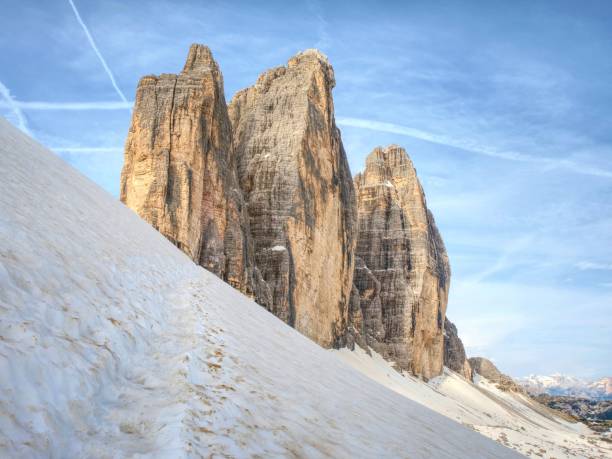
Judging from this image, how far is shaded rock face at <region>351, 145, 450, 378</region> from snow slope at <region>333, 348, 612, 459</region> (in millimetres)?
4471

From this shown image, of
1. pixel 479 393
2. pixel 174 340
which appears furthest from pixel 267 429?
pixel 479 393

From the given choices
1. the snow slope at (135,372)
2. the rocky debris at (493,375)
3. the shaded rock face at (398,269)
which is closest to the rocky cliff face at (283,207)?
the shaded rock face at (398,269)

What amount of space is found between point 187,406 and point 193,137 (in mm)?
26853

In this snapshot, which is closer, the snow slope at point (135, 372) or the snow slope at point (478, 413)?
the snow slope at point (135, 372)

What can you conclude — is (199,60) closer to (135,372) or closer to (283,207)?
(283,207)

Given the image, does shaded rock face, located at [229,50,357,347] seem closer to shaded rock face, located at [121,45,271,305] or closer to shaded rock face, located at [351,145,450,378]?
shaded rock face, located at [121,45,271,305]

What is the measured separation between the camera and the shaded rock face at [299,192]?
3634 centimetres

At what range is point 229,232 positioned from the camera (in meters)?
31.2

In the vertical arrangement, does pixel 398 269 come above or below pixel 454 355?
above

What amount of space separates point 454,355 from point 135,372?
282ft

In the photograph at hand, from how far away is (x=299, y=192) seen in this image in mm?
37188

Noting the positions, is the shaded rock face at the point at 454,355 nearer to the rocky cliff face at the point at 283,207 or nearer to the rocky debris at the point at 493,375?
the rocky debris at the point at 493,375

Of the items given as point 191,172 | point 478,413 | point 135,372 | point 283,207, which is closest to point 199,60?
point 191,172

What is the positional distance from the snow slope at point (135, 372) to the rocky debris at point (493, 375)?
302ft
